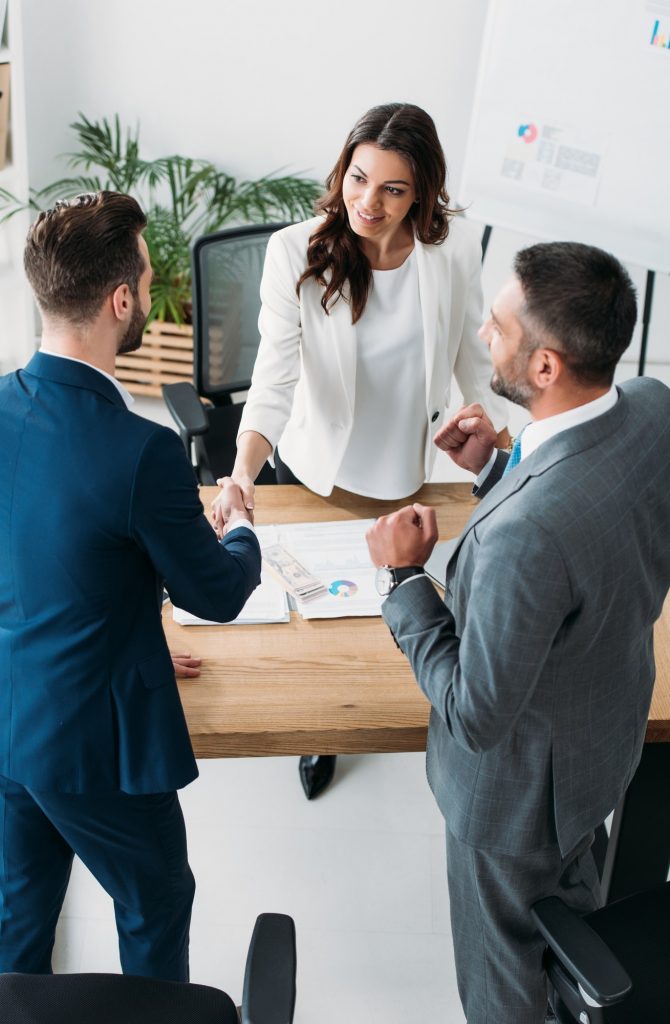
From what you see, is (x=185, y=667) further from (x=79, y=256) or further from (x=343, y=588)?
(x=79, y=256)

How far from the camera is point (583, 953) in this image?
1397mm

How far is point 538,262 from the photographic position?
4.28 feet

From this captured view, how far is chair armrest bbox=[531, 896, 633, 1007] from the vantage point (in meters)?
1.35

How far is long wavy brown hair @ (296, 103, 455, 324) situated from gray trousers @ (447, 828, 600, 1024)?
121 centimetres

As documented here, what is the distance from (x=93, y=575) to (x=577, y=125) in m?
3.09

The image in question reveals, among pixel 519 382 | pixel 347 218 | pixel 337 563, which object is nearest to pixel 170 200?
pixel 347 218

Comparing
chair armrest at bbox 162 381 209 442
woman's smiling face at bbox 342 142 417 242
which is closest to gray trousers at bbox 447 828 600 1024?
woman's smiling face at bbox 342 142 417 242

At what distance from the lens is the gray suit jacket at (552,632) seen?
48.8 inches

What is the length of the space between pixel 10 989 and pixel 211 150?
3.93 metres

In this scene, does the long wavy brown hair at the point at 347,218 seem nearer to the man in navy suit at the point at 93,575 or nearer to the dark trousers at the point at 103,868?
the man in navy suit at the point at 93,575

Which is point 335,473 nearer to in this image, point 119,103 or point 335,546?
point 335,546

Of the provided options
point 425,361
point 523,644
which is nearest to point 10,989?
point 523,644

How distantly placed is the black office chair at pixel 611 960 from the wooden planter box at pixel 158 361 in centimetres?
324

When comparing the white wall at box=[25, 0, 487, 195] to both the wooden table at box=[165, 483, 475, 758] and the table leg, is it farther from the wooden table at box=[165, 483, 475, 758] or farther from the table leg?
the table leg
